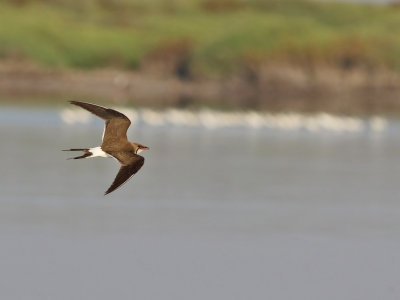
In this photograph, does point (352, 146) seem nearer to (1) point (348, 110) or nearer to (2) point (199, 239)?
(2) point (199, 239)

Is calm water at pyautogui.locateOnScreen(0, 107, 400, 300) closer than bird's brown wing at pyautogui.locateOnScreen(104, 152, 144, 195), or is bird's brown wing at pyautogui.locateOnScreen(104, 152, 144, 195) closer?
bird's brown wing at pyautogui.locateOnScreen(104, 152, 144, 195)

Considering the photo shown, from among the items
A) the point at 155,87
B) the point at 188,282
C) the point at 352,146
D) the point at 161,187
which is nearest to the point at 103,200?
the point at 161,187

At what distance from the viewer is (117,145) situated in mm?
10859

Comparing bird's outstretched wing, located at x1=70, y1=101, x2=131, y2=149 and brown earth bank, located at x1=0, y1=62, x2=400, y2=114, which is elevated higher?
bird's outstretched wing, located at x1=70, y1=101, x2=131, y2=149

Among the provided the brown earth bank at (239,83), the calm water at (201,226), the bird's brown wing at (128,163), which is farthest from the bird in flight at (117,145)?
the brown earth bank at (239,83)

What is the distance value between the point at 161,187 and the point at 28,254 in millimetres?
5687

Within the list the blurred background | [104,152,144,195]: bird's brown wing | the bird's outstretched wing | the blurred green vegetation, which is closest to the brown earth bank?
the blurred green vegetation

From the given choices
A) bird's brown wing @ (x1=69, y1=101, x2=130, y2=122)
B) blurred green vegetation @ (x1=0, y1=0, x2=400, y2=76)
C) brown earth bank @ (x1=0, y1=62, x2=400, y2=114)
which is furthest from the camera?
blurred green vegetation @ (x1=0, y1=0, x2=400, y2=76)

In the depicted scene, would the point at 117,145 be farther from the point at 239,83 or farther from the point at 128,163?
the point at 239,83

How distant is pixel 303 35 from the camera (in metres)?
67.2

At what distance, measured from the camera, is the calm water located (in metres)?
11.8

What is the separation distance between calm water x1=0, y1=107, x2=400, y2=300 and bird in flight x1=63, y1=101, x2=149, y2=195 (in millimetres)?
1339

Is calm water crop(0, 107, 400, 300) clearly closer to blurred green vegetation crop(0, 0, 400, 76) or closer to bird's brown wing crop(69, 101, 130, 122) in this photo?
bird's brown wing crop(69, 101, 130, 122)

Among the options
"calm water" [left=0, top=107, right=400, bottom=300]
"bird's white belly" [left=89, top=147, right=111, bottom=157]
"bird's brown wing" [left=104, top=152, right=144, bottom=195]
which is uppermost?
"bird's white belly" [left=89, top=147, right=111, bottom=157]
